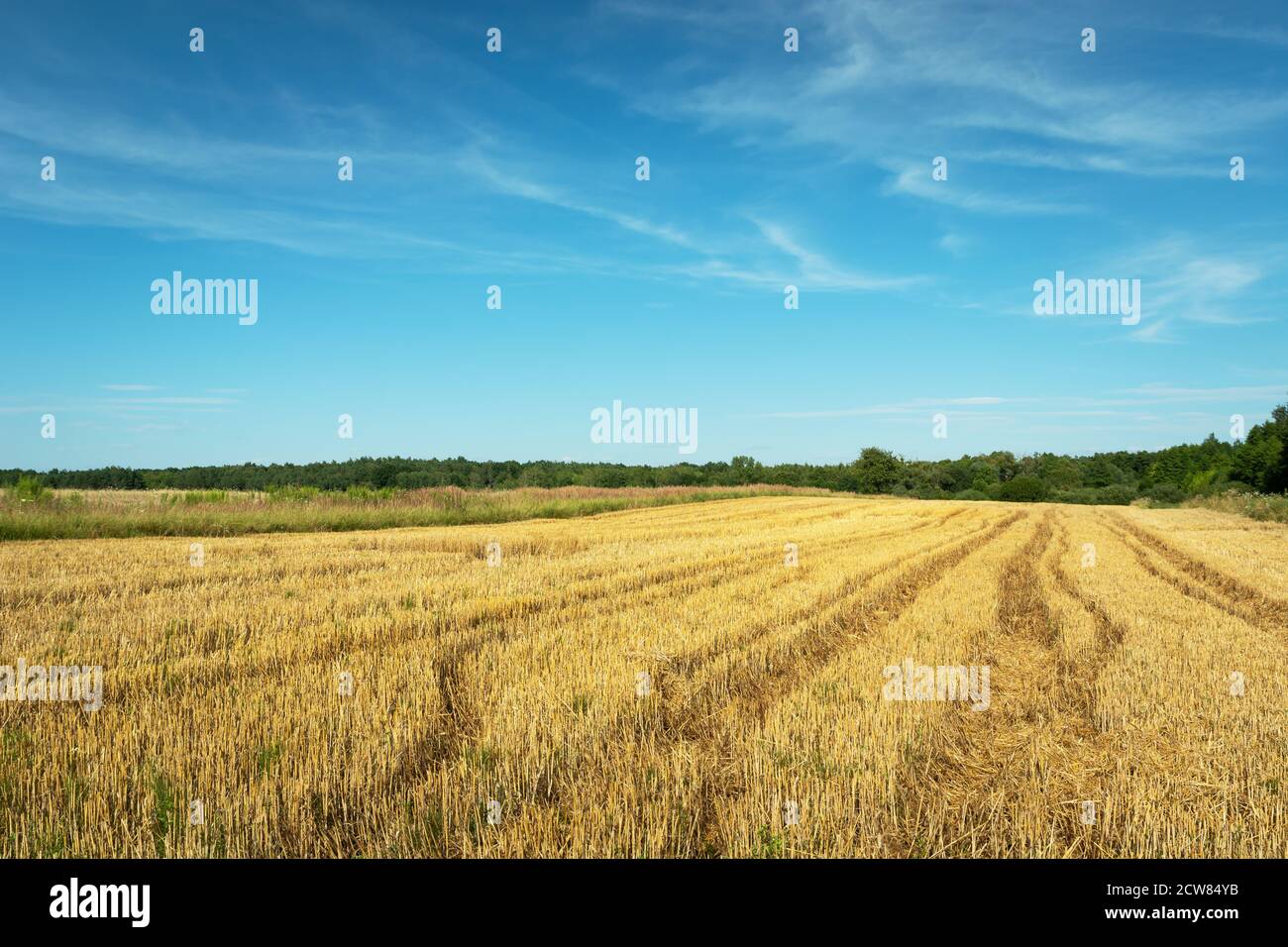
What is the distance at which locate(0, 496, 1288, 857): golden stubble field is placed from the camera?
421cm

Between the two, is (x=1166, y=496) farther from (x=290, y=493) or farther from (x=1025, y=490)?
(x=290, y=493)

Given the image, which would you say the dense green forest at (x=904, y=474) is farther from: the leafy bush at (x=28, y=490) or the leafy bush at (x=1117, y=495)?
the leafy bush at (x=28, y=490)

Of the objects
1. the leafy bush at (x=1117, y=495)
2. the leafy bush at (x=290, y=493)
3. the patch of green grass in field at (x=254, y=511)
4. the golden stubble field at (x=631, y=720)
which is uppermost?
the leafy bush at (x=290, y=493)

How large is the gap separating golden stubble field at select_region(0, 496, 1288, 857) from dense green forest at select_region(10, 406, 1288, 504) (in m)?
44.6

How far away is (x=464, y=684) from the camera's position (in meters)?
6.89

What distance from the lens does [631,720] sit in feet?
19.6

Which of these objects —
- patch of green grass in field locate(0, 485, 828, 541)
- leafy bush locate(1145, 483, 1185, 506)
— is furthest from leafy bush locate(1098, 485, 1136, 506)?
patch of green grass in field locate(0, 485, 828, 541)

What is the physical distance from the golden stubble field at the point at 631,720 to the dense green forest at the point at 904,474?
44.6 metres

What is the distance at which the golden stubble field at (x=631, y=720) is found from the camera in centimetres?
421

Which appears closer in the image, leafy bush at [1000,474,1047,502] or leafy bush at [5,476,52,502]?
leafy bush at [5,476,52,502]

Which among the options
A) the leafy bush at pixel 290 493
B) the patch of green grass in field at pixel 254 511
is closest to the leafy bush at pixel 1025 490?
the patch of green grass in field at pixel 254 511

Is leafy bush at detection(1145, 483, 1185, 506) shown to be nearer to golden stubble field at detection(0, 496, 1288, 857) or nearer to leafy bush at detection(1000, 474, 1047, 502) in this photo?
leafy bush at detection(1000, 474, 1047, 502)
